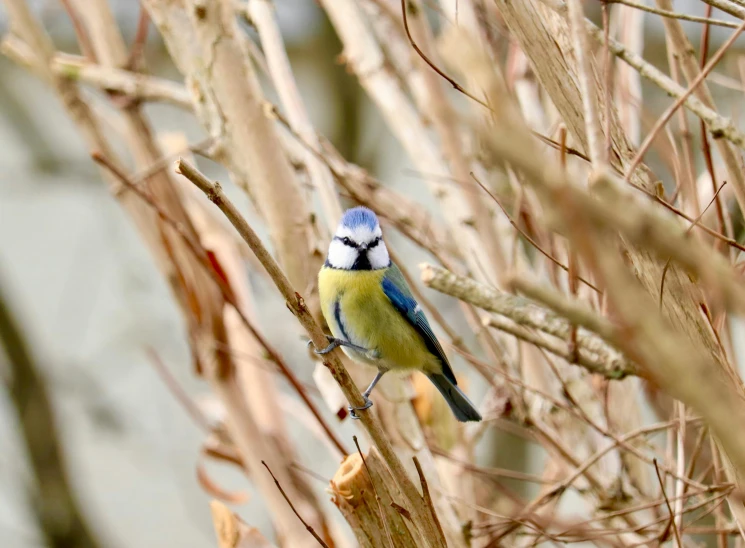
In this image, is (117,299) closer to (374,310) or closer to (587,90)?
(374,310)

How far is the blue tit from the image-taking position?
6.48 feet

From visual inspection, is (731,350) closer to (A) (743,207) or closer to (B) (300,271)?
(A) (743,207)

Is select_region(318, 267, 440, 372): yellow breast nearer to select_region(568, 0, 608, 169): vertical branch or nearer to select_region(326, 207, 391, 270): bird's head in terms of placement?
select_region(326, 207, 391, 270): bird's head

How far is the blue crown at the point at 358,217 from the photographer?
1952 mm

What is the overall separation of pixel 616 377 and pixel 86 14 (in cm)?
174

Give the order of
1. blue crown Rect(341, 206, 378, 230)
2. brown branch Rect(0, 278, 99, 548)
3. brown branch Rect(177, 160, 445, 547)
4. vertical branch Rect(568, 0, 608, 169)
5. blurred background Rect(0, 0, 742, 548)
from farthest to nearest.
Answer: blurred background Rect(0, 0, 742, 548)
brown branch Rect(0, 278, 99, 548)
blue crown Rect(341, 206, 378, 230)
brown branch Rect(177, 160, 445, 547)
vertical branch Rect(568, 0, 608, 169)

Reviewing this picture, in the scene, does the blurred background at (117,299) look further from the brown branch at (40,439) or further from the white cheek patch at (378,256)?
the white cheek patch at (378,256)

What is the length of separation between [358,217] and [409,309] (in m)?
0.31

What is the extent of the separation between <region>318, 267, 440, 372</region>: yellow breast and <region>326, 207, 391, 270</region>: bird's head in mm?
22

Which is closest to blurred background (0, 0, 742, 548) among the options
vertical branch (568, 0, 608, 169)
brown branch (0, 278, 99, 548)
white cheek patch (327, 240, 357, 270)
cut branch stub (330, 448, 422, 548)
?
brown branch (0, 278, 99, 548)

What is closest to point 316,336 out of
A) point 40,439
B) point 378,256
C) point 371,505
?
point 371,505

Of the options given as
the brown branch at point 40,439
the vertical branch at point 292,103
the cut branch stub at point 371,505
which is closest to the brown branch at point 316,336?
the cut branch stub at point 371,505

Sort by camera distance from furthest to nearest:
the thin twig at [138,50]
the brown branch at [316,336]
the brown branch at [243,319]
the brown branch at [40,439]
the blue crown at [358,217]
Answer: the brown branch at [40,439], the thin twig at [138,50], the blue crown at [358,217], the brown branch at [243,319], the brown branch at [316,336]

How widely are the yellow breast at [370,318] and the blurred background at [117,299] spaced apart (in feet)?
8.03
